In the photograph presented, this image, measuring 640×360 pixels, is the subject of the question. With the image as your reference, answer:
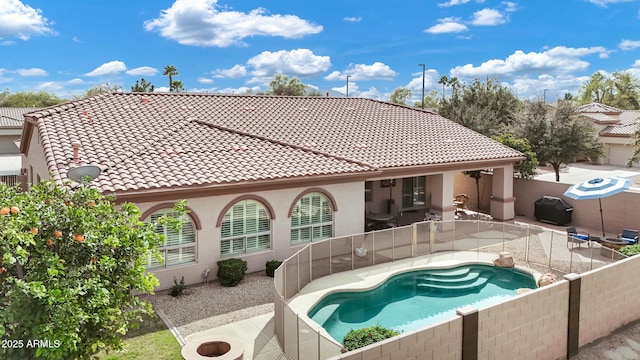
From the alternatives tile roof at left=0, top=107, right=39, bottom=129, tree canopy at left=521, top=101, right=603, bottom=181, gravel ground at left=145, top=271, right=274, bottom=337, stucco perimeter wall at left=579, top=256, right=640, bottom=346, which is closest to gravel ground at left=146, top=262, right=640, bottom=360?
gravel ground at left=145, top=271, right=274, bottom=337

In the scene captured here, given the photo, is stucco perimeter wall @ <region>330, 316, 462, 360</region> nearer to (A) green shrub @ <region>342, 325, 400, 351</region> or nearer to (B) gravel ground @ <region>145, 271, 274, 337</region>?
(A) green shrub @ <region>342, 325, 400, 351</region>

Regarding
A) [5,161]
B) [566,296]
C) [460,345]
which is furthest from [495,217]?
[5,161]

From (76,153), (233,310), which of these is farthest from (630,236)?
(76,153)

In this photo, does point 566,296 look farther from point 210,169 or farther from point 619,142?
point 619,142

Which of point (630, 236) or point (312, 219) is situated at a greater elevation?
point (312, 219)

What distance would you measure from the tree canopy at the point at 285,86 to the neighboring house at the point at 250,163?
6631 centimetres

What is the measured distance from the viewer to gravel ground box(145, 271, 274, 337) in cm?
1334

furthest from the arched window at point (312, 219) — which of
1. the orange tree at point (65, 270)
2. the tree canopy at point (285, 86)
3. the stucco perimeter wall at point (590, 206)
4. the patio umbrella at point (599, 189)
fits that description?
the tree canopy at point (285, 86)

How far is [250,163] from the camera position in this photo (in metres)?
18.2

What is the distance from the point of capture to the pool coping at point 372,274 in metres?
14.9

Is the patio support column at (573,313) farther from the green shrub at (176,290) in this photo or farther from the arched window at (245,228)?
the green shrub at (176,290)

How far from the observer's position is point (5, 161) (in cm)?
4516

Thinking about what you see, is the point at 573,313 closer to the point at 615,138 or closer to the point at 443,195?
the point at 443,195

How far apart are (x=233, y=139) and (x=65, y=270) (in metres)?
14.4
